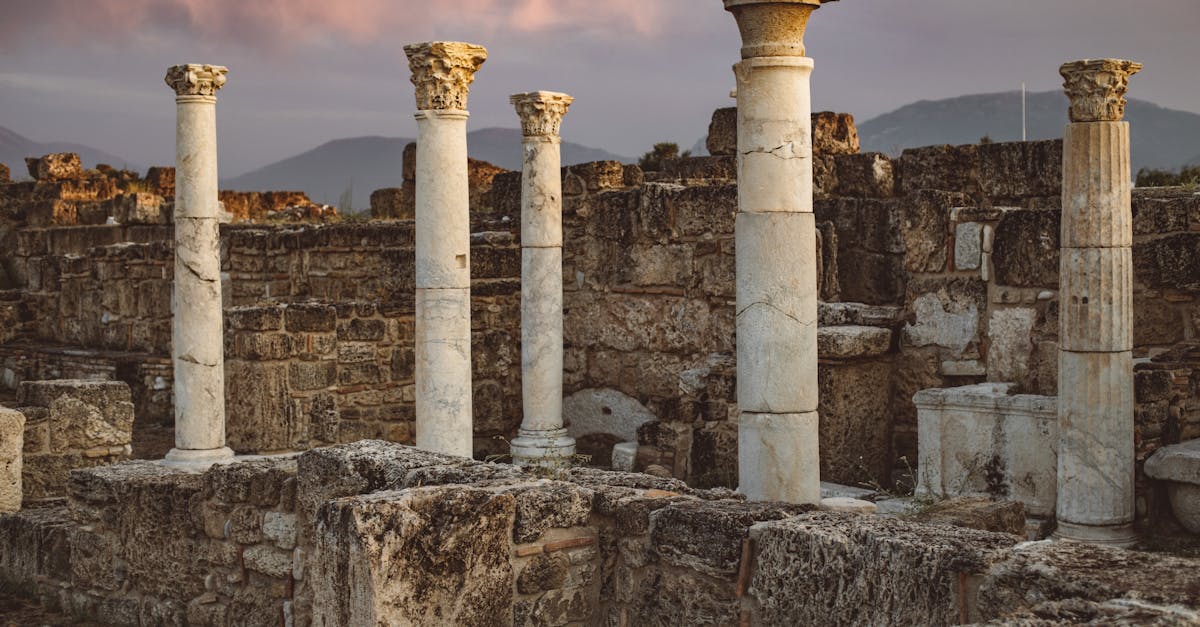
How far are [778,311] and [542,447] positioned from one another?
15.5ft

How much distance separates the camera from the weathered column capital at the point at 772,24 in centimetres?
714

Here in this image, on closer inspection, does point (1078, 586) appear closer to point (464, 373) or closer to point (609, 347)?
point (464, 373)

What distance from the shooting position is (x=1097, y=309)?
820cm

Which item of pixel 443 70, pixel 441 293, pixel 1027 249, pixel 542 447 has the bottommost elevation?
pixel 542 447

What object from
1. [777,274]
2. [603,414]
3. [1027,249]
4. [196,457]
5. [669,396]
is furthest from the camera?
[603,414]

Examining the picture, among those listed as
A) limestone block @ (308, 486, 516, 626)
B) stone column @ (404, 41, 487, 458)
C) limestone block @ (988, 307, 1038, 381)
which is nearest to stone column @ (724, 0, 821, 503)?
limestone block @ (988, 307, 1038, 381)

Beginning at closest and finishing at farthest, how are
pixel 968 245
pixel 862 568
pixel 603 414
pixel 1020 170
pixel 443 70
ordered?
1. pixel 862 568
2. pixel 443 70
3. pixel 968 245
4. pixel 1020 170
5. pixel 603 414

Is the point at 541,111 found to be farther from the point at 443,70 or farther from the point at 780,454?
the point at 780,454

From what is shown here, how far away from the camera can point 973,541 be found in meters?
3.90

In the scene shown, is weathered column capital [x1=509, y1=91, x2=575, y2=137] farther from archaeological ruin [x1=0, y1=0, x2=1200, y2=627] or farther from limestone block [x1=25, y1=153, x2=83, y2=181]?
limestone block [x1=25, y1=153, x2=83, y2=181]

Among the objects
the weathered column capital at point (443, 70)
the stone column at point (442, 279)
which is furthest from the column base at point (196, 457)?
the weathered column capital at point (443, 70)

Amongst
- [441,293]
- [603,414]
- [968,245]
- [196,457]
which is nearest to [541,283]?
[603,414]

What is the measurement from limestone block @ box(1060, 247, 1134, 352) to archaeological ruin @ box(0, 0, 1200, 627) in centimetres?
2

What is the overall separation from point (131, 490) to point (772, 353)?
11.1 ft
